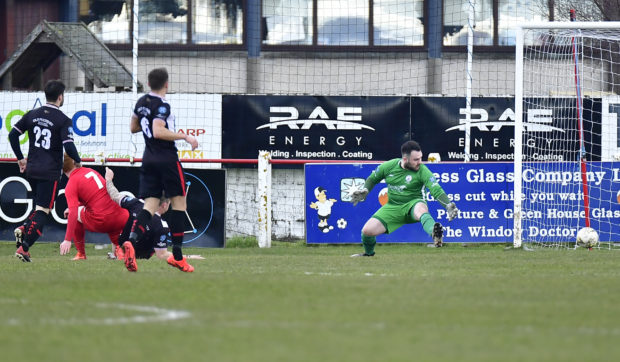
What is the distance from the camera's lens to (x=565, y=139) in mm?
18438

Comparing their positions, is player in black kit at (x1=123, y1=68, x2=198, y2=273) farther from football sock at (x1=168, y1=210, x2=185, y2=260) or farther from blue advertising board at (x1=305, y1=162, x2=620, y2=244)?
blue advertising board at (x1=305, y1=162, x2=620, y2=244)

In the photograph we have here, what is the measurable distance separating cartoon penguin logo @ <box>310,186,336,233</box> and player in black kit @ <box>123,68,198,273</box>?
21.6 ft

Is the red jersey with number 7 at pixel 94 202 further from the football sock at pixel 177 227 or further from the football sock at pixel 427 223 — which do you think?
the football sock at pixel 427 223

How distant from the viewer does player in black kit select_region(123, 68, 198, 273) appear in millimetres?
9953

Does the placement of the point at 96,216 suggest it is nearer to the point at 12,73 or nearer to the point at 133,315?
the point at 133,315

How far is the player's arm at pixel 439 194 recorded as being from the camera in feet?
43.5

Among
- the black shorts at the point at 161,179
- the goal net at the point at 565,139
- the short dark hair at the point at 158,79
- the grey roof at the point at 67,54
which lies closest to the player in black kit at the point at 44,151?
the black shorts at the point at 161,179

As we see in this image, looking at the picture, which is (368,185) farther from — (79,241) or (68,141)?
(68,141)

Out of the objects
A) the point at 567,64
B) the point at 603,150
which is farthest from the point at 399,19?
the point at 603,150

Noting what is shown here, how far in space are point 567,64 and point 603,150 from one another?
1.93 meters

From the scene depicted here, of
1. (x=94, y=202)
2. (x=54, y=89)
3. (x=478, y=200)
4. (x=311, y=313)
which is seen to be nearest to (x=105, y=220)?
(x=94, y=202)

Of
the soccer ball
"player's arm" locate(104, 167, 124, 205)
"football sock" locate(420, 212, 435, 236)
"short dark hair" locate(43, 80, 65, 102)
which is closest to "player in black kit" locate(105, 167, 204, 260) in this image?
"player's arm" locate(104, 167, 124, 205)

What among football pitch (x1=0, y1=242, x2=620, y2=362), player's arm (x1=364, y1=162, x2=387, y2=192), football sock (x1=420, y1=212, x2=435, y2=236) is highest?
player's arm (x1=364, y1=162, x2=387, y2=192)

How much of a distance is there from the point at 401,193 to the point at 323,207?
115 inches
